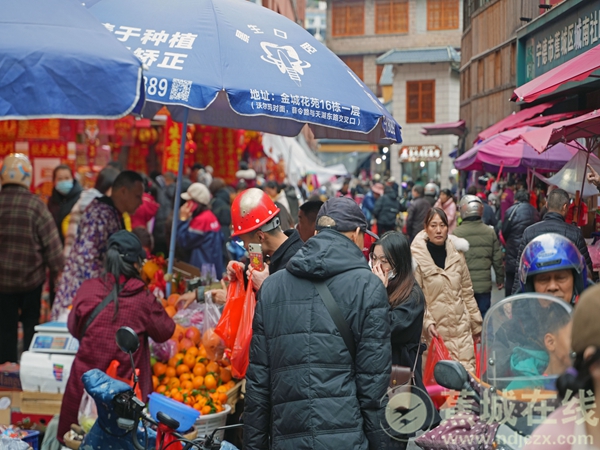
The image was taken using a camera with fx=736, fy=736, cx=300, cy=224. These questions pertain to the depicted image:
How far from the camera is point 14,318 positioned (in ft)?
24.4

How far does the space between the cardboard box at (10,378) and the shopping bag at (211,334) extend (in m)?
1.59

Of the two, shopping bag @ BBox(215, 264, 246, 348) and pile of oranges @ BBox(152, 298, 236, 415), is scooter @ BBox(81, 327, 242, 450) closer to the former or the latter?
shopping bag @ BBox(215, 264, 246, 348)

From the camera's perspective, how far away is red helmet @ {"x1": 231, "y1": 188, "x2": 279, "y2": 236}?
4801 millimetres

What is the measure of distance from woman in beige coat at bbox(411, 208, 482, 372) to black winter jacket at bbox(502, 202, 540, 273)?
3.78 m

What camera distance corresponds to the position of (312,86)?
19.1 ft

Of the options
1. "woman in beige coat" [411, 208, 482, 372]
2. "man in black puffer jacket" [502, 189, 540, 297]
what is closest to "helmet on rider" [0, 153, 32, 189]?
"woman in beige coat" [411, 208, 482, 372]

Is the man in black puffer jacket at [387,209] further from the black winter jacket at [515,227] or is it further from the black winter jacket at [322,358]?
the black winter jacket at [322,358]

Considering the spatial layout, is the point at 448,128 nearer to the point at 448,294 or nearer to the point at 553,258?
the point at 448,294

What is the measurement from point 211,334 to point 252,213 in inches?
64.5

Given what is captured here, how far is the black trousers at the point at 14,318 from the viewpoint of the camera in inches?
290

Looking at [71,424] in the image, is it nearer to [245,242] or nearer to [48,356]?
[48,356]

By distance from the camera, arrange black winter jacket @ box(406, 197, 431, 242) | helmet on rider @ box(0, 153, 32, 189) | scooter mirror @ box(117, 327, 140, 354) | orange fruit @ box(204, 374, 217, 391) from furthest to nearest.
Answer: black winter jacket @ box(406, 197, 431, 242), helmet on rider @ box(0, 153, 32, 189), orange fruit @ box(204, 374, 217, 391), scooter mirror @ box(117, 327, 140, 354)

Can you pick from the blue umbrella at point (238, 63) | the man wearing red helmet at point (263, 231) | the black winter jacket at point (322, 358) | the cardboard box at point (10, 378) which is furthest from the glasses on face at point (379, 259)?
the cardboard box at point (10, 378)

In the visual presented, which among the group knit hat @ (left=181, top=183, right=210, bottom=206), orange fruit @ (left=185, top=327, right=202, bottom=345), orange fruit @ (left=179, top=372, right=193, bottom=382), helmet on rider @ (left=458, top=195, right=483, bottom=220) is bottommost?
orange fruit @ (left=179, top=372, right=193, bottom=382)
